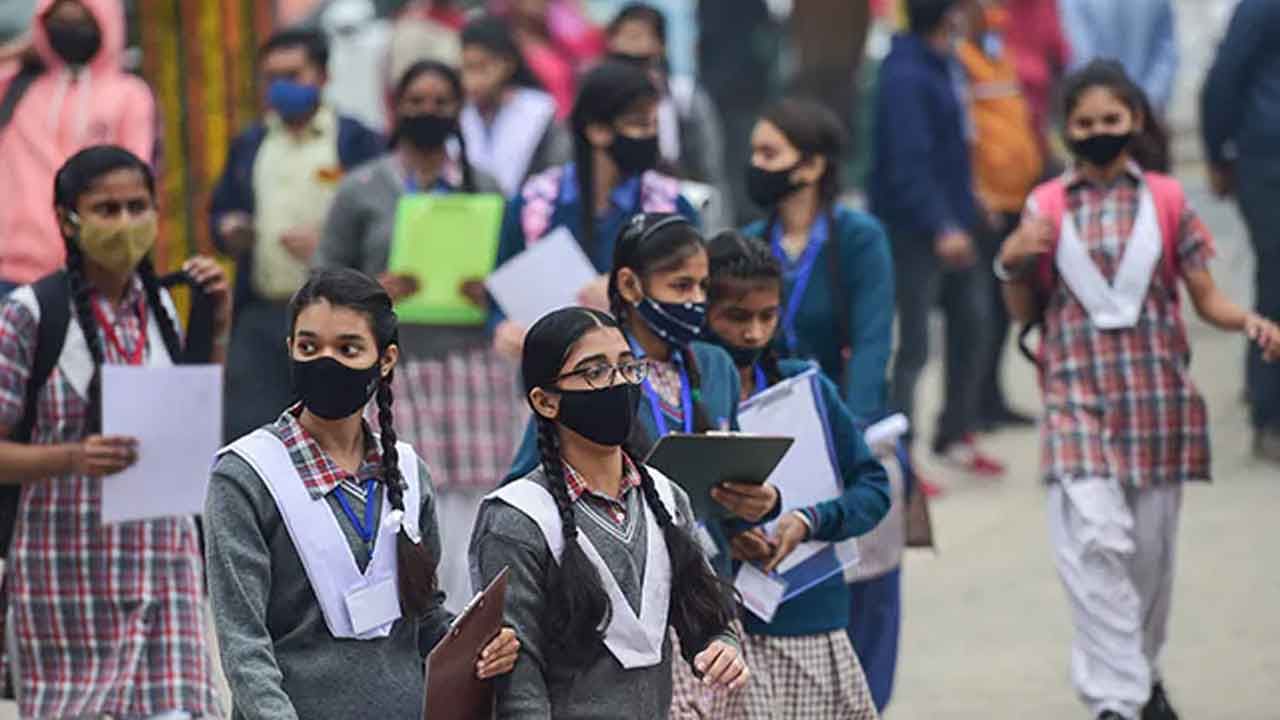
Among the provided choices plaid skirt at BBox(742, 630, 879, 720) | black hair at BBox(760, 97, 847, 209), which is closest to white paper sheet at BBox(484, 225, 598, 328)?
black hair at BBox(760, 97, 847, 209)

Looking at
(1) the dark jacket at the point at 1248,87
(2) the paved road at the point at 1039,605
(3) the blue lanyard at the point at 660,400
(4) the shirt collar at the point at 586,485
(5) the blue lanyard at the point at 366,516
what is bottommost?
(2) the paved road at the point at 1039,605

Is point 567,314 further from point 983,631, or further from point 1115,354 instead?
point 983,631

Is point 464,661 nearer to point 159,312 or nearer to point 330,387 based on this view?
point 330,387

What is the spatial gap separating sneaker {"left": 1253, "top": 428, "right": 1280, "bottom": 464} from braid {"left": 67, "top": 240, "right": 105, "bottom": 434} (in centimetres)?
628

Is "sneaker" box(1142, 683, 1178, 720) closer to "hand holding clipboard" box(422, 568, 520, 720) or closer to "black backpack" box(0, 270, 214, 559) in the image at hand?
"black backpack" box(0, 270, 214, 559)

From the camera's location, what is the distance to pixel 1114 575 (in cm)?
777

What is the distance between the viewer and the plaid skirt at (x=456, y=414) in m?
8.86

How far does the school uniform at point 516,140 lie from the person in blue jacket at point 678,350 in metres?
Result: 3.85

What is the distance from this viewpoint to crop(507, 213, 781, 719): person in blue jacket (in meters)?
6.05

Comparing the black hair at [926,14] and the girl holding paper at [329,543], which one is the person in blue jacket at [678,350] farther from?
the black hair at [926,14]

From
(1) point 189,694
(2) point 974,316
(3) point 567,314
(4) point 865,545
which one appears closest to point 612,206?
(4) point 865,545

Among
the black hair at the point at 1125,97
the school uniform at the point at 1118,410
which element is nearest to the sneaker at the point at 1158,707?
the school uniform at the point at 1118,410

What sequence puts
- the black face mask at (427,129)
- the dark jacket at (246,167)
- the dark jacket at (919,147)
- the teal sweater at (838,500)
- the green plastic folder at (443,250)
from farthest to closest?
1. the dark jacket at (919,147)
2. the dark jacket at (246,167)
3. the black face mask at (427,129)
4. the green plastic folder at (443,250)
5. the teal sweater at (838,500)

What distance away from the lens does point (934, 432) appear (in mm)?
12414
